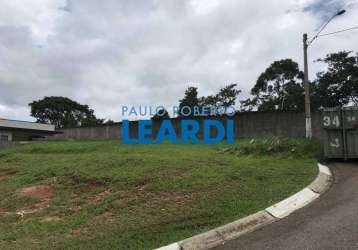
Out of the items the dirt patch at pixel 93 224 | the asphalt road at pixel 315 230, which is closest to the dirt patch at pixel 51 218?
the dirt patch at pixel 93 224

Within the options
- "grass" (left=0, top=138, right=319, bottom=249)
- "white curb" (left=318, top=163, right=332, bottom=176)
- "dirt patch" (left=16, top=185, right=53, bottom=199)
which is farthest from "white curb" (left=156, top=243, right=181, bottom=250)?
"white curb" (left=318, top=163, right=332, bottom=176)

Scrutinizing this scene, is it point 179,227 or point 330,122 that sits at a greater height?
point 330,122

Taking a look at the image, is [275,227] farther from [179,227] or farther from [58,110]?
[58,110]

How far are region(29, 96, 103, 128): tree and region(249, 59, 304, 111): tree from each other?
29640mm

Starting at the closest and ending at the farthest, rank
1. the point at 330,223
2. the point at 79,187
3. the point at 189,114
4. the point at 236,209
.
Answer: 1. the point at 330,223
2. the point at 236,209
3. the point at 79,187
4. the point at 189,114

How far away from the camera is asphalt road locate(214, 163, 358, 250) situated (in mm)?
5035

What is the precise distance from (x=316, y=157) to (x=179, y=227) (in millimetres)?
7322

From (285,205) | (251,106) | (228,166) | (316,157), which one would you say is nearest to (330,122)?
(316,157)

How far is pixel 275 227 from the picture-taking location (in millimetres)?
5875

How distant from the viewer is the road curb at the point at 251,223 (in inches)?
212

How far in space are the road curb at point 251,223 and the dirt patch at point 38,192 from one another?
476cm

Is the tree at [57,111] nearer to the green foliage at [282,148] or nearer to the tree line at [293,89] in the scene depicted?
the tree line at [293,89]

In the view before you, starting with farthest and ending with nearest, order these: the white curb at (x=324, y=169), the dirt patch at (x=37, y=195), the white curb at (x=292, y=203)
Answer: the white curb at (x=324, y=169)
the dirt patch at (x=37, y=195)
the white curb at (x=292, y=203)

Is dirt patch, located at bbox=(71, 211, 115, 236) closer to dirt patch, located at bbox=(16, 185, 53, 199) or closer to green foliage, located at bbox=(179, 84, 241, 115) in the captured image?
dirt patch, located at bbox=(16, 185, 53, 199)
